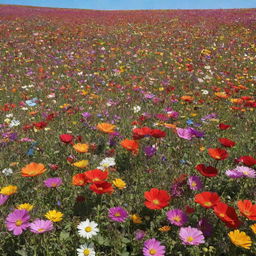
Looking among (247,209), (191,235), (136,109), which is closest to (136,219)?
(191,235)

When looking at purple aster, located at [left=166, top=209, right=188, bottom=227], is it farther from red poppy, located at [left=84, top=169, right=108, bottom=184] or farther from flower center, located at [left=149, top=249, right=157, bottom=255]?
red poppy, located at [left=84, top=169, right=108, bottom=184]

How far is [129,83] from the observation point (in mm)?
7500

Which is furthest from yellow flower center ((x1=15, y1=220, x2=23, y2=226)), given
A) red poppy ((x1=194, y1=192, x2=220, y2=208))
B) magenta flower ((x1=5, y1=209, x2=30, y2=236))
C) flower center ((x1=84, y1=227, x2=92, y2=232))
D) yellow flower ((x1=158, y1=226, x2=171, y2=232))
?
red poppy ((x1=194, y1=192, x2=220, y2=208))

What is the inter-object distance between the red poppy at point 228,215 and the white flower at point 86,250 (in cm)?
92

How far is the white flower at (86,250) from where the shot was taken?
2.16 meters

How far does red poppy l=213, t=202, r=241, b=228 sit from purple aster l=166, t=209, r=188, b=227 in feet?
0.97

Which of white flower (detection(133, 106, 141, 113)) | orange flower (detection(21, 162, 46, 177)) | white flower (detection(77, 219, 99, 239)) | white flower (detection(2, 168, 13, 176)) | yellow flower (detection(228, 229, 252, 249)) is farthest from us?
white flower (detection(133, 106, 141, 113))

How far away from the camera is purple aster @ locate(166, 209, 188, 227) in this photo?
92.9 inches

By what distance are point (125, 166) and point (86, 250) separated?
1.42 m

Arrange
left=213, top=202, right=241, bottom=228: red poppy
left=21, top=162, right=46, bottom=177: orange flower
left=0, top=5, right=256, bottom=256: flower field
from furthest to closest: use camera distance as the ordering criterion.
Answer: left=21, top=162, right=46, bottom=177: orange flower, left=0, top=5, right=256, bottom=256: flower field, left=213, top=202, right=241, bottom=228: red poppy

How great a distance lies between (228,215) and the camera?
7.18 feet

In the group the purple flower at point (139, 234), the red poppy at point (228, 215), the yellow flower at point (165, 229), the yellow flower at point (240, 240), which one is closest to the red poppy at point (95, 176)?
the purple flower at point (139, 234)

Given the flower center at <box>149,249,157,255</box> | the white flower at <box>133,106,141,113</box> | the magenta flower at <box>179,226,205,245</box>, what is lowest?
the flower center at <box>149,249,157,255</box>

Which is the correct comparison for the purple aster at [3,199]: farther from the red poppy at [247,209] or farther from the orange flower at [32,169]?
the red poppy at [247,209]
